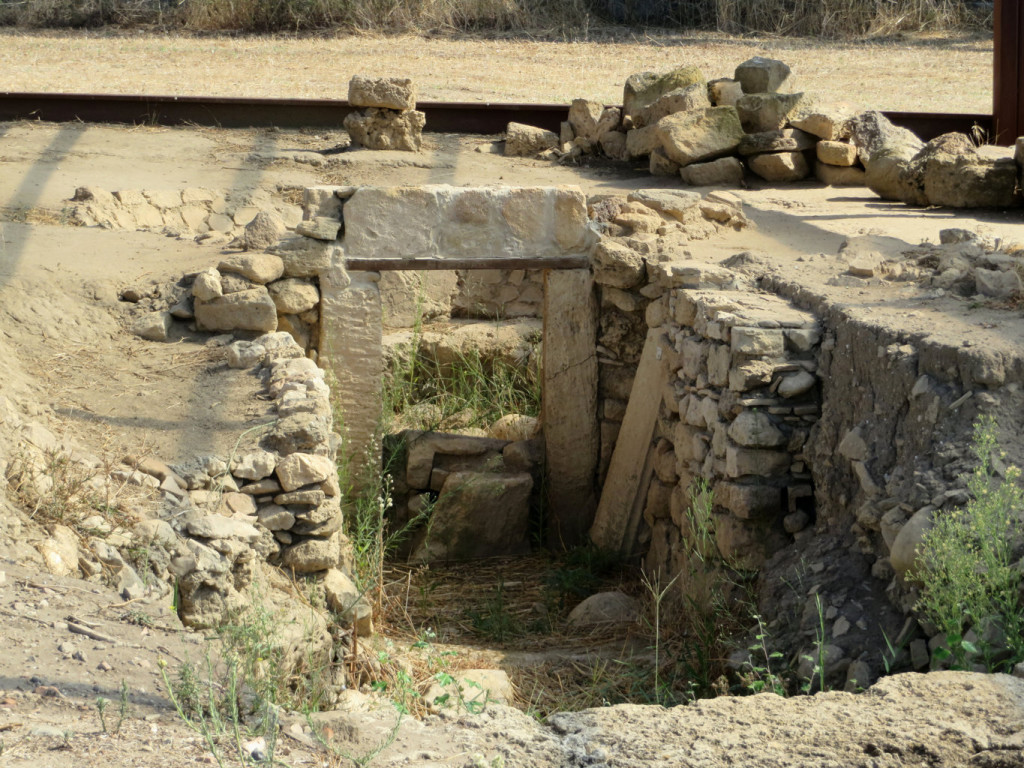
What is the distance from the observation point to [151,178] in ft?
29.5

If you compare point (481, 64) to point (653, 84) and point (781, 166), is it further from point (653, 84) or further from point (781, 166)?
point (781, 166)

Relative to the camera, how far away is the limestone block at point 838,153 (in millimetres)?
9281

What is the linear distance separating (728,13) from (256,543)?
48.1 feet

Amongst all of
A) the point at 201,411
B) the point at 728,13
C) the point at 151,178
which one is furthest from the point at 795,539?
the point at 728,13

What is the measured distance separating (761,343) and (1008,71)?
21.5 ft

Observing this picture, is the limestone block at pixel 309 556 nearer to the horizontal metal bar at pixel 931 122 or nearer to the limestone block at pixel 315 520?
the limestone block at pixel 315 520

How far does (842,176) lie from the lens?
30.8 ft

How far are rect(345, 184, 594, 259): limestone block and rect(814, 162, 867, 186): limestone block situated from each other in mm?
3734

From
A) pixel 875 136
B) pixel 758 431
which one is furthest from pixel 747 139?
pixel 758 431

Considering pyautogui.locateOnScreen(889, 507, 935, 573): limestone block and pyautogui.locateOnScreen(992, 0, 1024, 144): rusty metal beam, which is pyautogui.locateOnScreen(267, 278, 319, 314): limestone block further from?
pyautogui.locateOnScreen(992, 0, 1024, 144): rusty metal beam

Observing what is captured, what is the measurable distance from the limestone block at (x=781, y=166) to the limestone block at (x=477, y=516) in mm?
4193

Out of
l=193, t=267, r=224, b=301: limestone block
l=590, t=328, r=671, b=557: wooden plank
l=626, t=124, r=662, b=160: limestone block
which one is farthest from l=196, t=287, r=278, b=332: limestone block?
l=626, t=124, r=662, b=160: limestone block

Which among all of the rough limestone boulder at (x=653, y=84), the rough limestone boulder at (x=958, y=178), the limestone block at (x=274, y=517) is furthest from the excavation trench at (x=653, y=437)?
the rough limestone boulder at (x=653, y=84)

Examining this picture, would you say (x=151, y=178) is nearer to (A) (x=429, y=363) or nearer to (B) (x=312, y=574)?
(A) (x=429, y=363)
